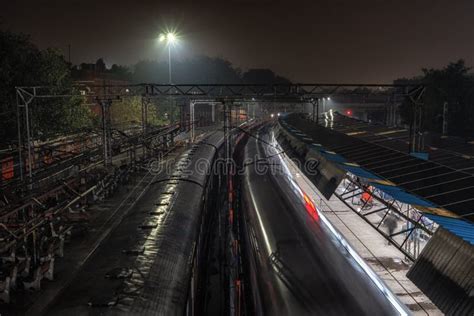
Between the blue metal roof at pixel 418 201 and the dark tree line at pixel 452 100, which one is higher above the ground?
the dark tree line at pixel 452 100

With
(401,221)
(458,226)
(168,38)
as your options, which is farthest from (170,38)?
(458,226)

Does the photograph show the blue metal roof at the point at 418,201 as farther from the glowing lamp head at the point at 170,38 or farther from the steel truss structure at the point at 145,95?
the glowing lamp head at the point at 170,38

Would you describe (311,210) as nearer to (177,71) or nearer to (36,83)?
(36,83)

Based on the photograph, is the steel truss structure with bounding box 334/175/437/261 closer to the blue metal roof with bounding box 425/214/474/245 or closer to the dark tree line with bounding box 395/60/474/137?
the blue metal roof with bounding box 425/214/474/245

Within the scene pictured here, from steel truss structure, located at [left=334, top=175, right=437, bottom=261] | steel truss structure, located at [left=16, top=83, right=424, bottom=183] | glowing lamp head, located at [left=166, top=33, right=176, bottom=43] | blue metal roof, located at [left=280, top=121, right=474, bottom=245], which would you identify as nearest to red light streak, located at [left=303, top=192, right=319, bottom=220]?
steel truss structure, located at [left=334, top=175, right=437, bottom=261]

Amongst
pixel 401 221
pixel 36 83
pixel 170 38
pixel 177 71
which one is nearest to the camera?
pixel 401 221

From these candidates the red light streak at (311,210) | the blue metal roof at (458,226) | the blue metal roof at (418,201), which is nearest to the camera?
the blue metal roof at (458,226)

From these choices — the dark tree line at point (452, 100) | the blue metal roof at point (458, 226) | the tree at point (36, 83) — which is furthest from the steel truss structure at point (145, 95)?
the dark tree line at point (452, 100)

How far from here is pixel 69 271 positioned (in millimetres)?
11906

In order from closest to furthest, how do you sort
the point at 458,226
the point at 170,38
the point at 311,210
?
the point at 458,226 < the point at 311,210 < the point at 170,38

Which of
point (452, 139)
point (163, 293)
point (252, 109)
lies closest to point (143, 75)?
point (252, 109)

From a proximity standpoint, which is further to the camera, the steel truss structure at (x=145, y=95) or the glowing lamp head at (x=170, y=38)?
the glowing lamp head at (x=170, y=38)

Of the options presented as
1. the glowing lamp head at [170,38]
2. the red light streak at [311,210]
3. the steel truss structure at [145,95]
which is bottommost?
the red light streak at [311,210]

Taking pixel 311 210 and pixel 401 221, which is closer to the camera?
pixel 311 210
